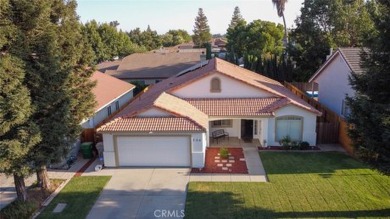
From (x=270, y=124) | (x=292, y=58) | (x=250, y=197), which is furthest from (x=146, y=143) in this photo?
(x=292, y=58)

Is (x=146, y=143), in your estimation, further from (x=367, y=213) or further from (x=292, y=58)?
(x=292, y=58)

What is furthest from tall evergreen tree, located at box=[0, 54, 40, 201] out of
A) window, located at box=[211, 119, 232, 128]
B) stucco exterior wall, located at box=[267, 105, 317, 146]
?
stucco exterior wall, located at box=[267, 105, 317, 146]

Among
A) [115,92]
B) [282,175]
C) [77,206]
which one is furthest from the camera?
[115,92]

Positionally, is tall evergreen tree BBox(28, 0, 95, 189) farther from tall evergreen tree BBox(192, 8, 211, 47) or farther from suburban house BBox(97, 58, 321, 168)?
tall evergreen tree BBox(192, 8, 211, 47)

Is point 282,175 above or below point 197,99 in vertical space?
below

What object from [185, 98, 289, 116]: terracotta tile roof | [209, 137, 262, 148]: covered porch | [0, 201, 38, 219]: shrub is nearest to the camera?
[0, 201, 38, 219]: shrub

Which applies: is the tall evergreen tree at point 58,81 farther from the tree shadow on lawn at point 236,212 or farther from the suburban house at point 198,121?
the tree shadow on lawn at point 236,212
